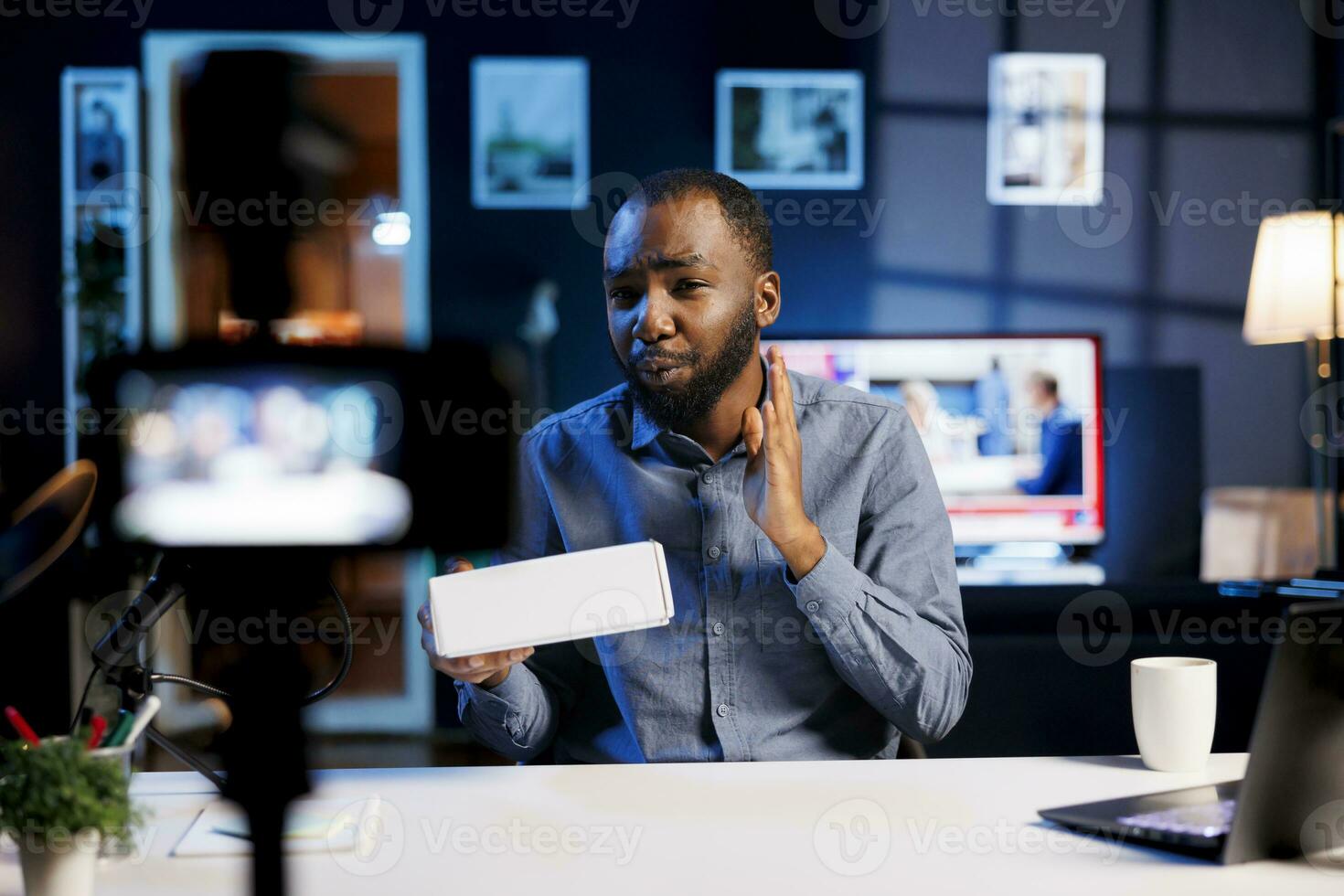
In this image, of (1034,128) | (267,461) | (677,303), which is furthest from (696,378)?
(1034,128)

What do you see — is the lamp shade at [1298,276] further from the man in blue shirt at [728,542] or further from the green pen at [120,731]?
the green pen at [120,731]

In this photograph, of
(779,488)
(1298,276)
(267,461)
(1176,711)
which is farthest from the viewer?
(1298,276)

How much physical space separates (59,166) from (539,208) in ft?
5.72

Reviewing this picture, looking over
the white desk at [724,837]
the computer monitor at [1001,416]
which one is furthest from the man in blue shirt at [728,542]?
the computer monitor at [1001,416]

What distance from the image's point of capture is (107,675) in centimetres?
105

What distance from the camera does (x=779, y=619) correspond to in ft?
4.83

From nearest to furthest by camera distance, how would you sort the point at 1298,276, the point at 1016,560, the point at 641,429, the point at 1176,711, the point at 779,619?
the point at 1176,711, the point at 779,619, the point at 641,429, the point at 1298,276, the point at 1016,560

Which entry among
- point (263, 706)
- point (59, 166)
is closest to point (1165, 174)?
point (59, 166)

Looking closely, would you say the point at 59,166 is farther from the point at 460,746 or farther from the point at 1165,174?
the point at 1165,174

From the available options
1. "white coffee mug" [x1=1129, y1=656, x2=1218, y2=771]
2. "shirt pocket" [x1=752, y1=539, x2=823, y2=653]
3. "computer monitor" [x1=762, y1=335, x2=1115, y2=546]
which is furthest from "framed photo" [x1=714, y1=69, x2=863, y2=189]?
"white coffee mug" [x1=1129, y1=656, x2=1218, y2=771]

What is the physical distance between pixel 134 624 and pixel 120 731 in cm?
10

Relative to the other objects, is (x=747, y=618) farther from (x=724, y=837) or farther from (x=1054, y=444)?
(x=1054, y=444)

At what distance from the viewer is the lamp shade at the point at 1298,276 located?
3.85 meters

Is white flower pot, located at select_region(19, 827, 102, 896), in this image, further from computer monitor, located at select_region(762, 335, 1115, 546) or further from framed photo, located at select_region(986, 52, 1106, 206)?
framed photo, located at select_region(986, 52, 1106, 206)
